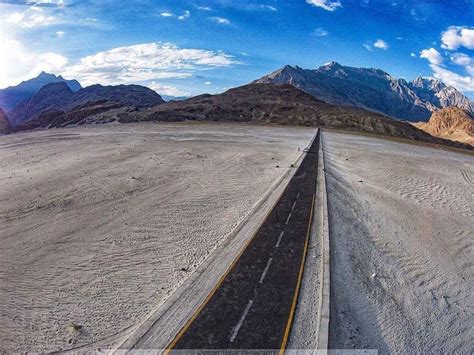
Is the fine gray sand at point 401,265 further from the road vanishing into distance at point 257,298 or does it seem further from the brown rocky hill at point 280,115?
the brown rocky hill at point 280,115

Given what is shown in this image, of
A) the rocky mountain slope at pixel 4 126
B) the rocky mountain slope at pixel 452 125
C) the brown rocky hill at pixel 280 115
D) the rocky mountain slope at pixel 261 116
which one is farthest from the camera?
the rocky mountain slope at pixel 452 125

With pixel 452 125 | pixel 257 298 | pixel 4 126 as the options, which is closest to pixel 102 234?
pixel 257 298

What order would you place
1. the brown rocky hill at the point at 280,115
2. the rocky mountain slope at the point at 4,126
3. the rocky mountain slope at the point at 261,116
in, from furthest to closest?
the rocky mountain slope at the point at 4,126 < the rocky mountain slope at the point at 261,116 < the brown rocky hill at the point at 280,115

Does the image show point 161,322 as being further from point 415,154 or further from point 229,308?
point 415,154

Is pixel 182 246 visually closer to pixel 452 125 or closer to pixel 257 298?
pixel 257 298

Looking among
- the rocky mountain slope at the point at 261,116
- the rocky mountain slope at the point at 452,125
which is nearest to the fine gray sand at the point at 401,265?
the rocky mountain slope at the point at 261,116

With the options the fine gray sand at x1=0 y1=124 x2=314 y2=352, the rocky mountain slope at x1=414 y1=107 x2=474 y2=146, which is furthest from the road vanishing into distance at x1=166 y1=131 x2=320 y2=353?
the rocky mountain slope at x1=414 y1=107 x2=474 y2=146
